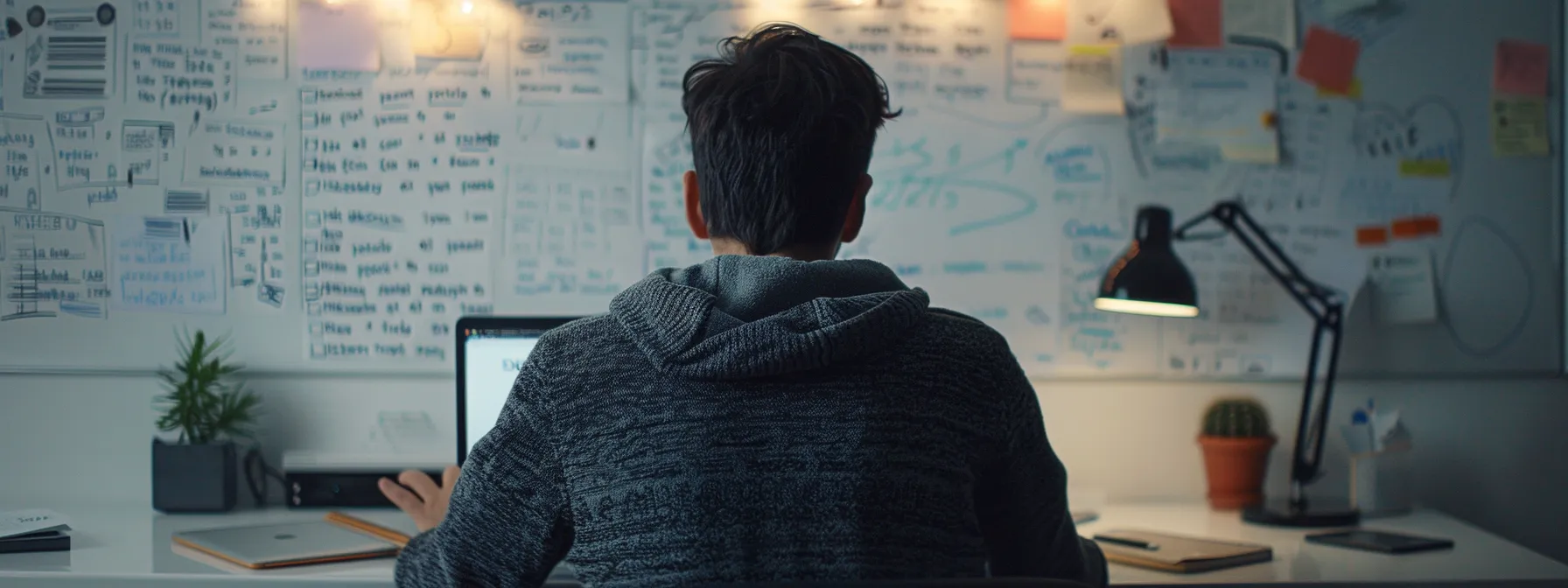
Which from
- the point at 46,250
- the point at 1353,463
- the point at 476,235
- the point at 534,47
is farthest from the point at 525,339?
the point at 1353,463

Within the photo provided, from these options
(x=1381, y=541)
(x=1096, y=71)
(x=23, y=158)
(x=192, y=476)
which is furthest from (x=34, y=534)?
(x=1381, y=541)

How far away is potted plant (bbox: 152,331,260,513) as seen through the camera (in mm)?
2250

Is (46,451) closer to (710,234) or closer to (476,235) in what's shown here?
(476,235)

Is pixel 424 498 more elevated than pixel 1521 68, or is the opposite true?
pixel 1521 68

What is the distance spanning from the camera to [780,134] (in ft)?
3.59

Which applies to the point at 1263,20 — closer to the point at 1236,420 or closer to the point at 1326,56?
the point at 1326,56

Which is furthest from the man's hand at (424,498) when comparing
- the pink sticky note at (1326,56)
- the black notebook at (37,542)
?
the pink sticky note at (1326,56)

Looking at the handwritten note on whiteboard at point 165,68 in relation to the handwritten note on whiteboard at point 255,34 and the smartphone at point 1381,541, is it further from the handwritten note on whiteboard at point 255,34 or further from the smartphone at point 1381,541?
the smartphone at point 1381,541

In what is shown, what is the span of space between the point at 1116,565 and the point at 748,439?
3.47 feet

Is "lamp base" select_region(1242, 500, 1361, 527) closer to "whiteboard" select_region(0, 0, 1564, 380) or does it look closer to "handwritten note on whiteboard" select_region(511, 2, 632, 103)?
"whiteboard" select_region(0, 0, 1564, 380)

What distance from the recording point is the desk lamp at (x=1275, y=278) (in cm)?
218

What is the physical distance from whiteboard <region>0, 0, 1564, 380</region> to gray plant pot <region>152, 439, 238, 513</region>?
0.23 m

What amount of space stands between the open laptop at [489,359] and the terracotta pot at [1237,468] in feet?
4.10

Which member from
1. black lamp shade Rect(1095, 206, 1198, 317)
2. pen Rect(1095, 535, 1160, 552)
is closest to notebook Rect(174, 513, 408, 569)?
pen Rect(1095, 535, 1160, 552)
